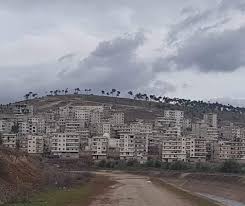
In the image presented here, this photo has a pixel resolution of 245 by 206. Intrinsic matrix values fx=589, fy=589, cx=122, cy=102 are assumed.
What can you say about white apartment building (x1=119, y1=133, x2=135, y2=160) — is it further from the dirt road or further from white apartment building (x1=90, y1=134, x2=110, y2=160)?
the dirt road

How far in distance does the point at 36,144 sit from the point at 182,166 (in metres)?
51.7

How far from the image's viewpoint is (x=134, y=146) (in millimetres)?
160750

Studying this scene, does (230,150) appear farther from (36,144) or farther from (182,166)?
(36,144)

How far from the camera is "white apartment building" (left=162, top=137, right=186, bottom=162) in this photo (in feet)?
516

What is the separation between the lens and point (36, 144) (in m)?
163

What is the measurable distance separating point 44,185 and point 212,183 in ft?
141

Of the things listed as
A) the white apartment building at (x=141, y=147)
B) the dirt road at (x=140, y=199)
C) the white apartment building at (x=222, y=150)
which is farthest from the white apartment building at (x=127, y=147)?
the dirt road at (x=140, y=199)

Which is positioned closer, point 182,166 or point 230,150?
point 182,166

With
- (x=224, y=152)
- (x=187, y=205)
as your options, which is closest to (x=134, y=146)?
(x=224, y=152)

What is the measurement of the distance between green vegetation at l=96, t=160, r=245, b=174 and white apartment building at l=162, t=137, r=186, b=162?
1484cm

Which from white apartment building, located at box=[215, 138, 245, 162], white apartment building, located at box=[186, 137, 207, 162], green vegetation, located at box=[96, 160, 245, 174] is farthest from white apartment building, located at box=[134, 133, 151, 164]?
white apartment building, located at box=[215, 138, 245, 162]

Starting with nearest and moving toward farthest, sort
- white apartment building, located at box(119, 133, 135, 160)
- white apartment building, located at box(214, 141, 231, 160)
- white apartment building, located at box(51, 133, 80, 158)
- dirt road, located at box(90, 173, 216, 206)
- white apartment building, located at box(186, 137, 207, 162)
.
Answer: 1. dirt road, located at box(90, 173, 216, 206)
2. white apartment building, located at box(186, 137, 207, 162)
3. white apartment building, located at box(119, 133, 135, 160)
4. white apartment building, located at box(214, 141, 231, 160)
5. white apartment building, located at box(51, 133, 80, 158)

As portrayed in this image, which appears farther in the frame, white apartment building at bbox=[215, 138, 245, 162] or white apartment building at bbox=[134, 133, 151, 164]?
white apartment building at bbox=[215, 138, 245, 162]

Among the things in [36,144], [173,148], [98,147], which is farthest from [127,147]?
[36,144]
